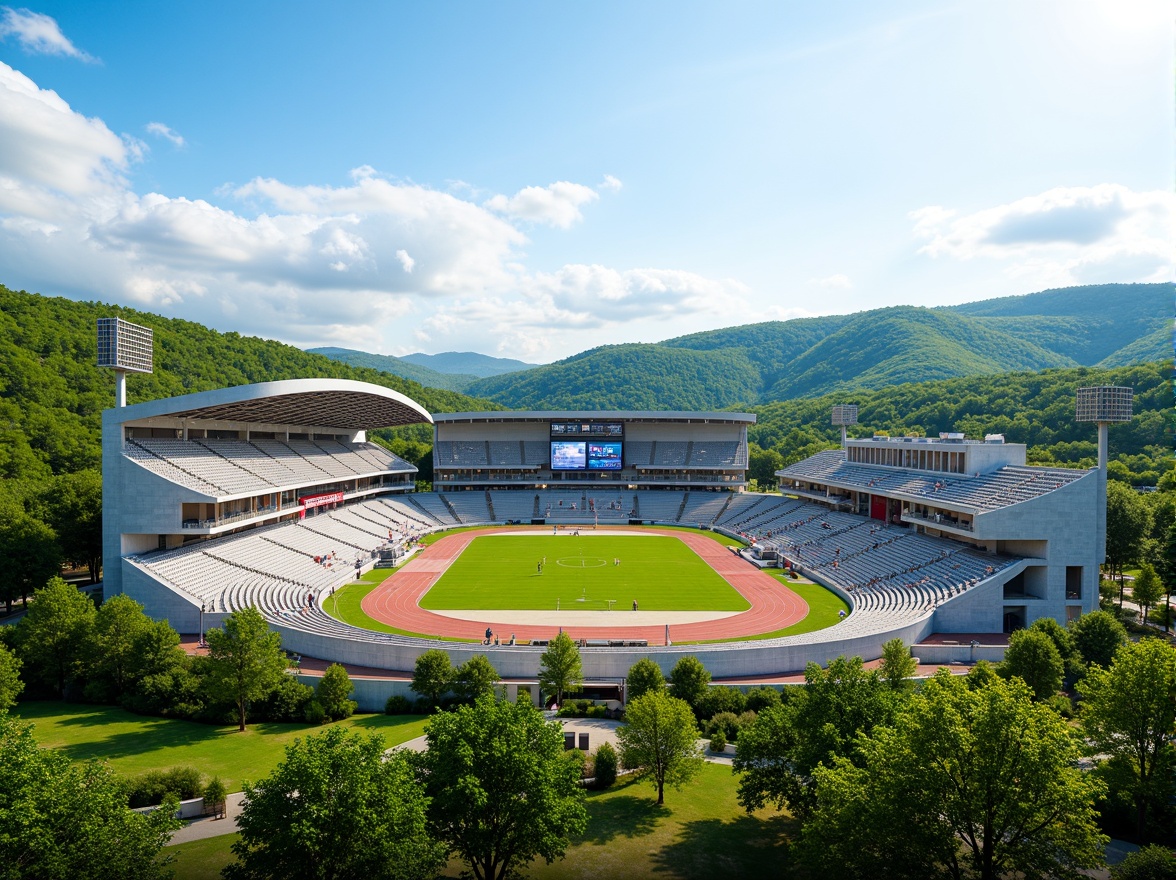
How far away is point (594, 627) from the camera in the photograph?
36188 millimetres

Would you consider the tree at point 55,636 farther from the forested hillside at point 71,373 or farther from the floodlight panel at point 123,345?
the forested hillside at point 71,373

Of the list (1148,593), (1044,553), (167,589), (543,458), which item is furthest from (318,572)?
(1148,593)

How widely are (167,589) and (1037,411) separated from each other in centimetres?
11153

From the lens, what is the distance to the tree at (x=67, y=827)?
39.2ft

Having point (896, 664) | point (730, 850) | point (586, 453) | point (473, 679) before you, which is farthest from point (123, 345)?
point (586, 453)

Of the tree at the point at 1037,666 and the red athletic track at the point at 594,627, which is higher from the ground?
the tree at the point at 1037,666

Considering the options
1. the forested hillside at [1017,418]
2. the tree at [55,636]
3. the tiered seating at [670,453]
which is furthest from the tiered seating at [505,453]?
the tree at [55,636]

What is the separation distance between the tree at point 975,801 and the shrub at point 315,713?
66.8 ft

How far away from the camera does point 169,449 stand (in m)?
43.5

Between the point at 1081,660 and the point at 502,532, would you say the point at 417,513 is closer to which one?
the point at 502,532

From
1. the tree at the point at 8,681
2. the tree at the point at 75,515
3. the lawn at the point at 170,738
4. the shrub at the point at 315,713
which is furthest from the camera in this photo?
the tree at the point at 75,515

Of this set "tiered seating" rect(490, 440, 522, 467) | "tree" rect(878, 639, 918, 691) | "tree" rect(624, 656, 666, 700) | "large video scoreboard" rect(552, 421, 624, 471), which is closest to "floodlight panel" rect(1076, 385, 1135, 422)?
"tree" rect(878, 639, 918, 691)

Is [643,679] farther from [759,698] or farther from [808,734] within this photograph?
[808,734]

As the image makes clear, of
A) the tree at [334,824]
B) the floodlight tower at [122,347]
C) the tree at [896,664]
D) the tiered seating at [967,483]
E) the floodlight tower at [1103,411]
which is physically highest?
the floodlight tower at [122,347]
